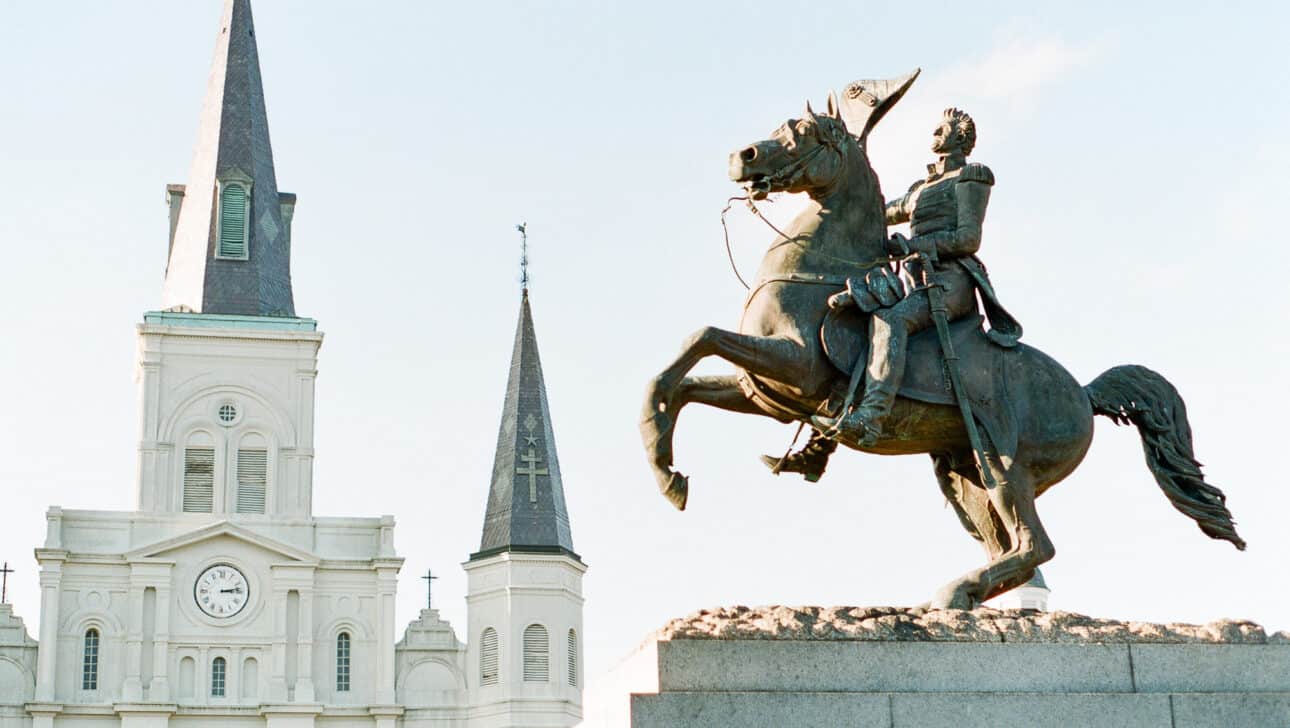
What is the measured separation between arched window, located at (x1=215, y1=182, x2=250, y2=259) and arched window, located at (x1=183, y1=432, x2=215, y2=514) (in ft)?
20.9

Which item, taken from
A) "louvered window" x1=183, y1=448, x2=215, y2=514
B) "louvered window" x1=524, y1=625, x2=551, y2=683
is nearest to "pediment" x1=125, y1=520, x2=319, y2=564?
"louvered window" x1=183, y1=448, x2=215, y2=514

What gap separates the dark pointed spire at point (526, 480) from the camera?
6519 cm

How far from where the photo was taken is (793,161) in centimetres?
1075

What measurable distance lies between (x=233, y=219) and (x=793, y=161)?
58.4 meters

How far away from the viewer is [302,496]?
211 ft

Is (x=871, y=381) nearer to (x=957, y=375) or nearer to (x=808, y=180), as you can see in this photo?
(x=957, y=375)

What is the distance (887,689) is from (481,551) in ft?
186

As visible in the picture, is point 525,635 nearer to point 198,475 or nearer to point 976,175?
point 198,475

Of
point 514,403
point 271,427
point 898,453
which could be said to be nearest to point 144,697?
point 271,427

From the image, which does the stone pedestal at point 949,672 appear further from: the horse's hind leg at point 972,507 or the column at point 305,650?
the column at point 305,650

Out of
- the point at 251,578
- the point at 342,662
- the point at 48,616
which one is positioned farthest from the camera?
the point at 342,662

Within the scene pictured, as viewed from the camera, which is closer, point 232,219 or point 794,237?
point 794,237

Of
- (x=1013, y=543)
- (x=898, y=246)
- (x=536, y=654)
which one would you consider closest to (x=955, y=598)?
(x=1013, y=543)

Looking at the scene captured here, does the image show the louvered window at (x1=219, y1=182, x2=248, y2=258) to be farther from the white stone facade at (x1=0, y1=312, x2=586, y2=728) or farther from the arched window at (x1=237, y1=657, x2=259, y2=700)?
the arched window at (x1=237, y1=657, x2=259, y2=700)
